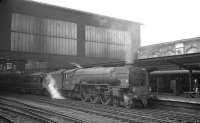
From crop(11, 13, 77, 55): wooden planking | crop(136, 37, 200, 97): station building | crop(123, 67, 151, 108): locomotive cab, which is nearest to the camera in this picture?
crop(123, 67, 151, 108): locomotive cab

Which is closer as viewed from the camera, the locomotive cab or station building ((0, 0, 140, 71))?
the locomotive cab

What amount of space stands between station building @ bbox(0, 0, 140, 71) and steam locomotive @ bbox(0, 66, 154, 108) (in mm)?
9062

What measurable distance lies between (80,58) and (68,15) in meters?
6.71

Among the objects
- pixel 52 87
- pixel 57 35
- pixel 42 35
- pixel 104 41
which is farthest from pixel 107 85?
pixel 104 41

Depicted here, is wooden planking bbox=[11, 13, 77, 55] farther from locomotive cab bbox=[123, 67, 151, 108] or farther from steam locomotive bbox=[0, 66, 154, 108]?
locomotive cab bbox=[123, 67, 151, 108]

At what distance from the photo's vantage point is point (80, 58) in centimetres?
3550

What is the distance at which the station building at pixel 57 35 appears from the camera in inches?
1211

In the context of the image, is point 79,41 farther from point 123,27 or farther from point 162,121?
point 162,121

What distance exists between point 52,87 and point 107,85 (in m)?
7.96

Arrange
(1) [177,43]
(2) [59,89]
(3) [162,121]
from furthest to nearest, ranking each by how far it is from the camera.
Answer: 1. (1) [177,43]
2. (2) [59,89]
3. (3) [162,121]

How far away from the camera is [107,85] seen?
15.4 m

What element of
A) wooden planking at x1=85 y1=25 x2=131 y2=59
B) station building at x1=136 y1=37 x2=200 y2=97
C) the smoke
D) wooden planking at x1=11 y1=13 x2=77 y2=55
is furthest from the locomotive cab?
wooden planking at x1=85 y1=25 x2=131 y2=59

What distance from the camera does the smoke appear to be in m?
21.3

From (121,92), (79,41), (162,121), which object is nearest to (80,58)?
(79,41)
